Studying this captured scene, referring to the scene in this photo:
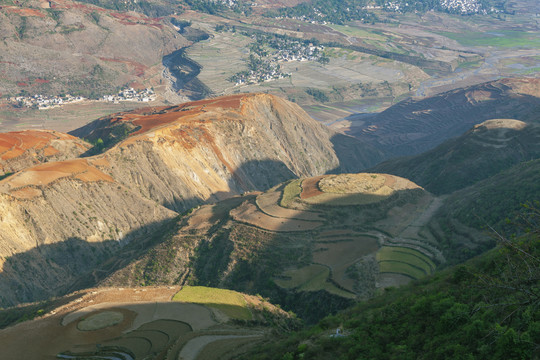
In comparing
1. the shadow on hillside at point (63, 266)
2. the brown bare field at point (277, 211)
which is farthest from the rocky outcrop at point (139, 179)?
the brown bare field at point (277, 211)

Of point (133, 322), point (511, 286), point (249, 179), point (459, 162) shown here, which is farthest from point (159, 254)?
point (459, 162)

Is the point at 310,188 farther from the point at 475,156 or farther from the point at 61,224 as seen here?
the point at 475,156

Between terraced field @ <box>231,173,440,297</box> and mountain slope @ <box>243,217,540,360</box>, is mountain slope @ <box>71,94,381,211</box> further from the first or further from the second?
mountain slope @ <box>243,217,540,360</box>

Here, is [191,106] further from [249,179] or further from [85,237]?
[85,237]

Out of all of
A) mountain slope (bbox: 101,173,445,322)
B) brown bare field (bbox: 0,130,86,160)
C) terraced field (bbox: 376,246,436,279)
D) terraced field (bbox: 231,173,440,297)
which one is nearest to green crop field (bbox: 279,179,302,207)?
terraced field (bbox: 231,173,440,297)

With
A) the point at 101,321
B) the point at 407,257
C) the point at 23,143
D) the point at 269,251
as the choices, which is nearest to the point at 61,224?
the point at 23,143
